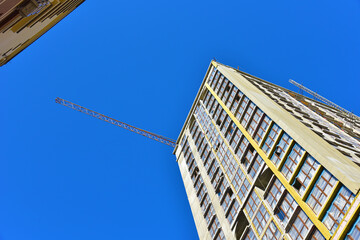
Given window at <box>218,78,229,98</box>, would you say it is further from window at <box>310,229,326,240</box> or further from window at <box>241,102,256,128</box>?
window at <box>310,229,326,240</box>

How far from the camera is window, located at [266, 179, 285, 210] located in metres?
41.3

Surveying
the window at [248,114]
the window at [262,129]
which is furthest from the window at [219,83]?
the window at [262,129]

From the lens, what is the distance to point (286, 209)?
39.2m

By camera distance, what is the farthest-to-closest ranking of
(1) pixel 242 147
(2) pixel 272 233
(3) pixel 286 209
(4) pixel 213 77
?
(4) pixel 213 77 < (1) pixel 242 147 < (2) pixel 272 233 < (3) pixel 286 209

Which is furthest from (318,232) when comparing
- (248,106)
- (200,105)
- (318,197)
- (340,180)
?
(200,105)

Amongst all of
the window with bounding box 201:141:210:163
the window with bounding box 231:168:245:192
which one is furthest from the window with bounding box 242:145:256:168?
the window with bounding box 201:141:210:163

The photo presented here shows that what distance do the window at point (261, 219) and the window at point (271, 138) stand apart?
8400mm

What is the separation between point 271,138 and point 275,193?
8.30 m

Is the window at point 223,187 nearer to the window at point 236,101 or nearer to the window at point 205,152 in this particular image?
the window at point 205,152

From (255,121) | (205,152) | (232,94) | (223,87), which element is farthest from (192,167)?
(255,121)

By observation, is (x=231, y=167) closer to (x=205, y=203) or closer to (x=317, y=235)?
(x=205, y=203)

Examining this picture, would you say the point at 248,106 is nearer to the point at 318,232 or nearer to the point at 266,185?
the point at 266,185

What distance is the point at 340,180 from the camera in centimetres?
3194

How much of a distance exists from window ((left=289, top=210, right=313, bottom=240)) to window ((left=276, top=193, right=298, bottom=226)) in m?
1.18
